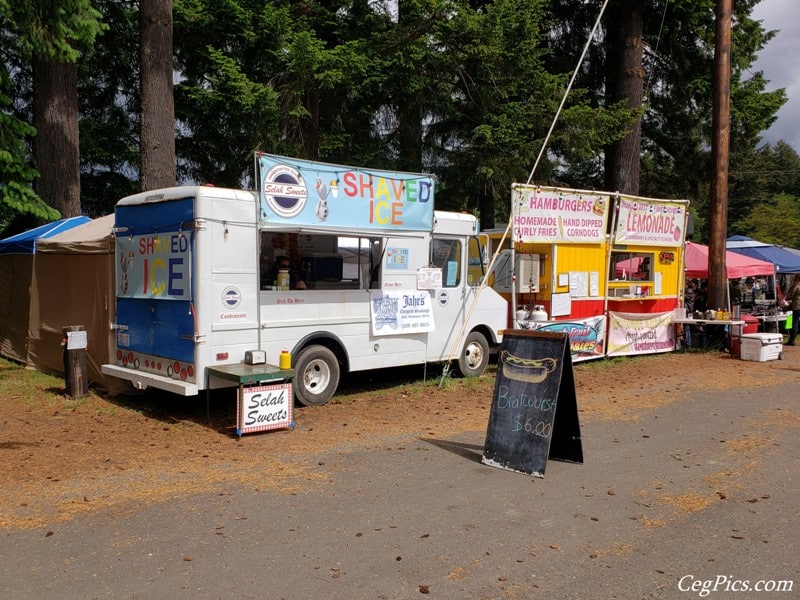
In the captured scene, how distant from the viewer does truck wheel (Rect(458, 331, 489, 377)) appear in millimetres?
10844

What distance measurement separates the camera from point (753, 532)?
15.1ft

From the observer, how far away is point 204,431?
24.2ft

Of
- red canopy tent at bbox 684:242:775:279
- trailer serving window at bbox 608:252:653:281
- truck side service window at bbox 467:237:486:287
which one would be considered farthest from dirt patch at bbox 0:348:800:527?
red canopy tent at bbox 684:242:775:279

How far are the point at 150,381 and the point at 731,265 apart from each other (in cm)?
1468

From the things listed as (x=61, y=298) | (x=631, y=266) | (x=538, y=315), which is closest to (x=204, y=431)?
(x=61, y=298)

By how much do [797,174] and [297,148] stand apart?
80512 millimetres

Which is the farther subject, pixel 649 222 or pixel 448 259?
pixel 649 222

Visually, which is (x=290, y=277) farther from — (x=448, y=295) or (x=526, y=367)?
(x=526, y=367)

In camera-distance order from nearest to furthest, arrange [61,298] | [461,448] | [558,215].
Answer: [461,448] → [61,298] → [558,215]

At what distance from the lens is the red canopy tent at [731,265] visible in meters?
16.8

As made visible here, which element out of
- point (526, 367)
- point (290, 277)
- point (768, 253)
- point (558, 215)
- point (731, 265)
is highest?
point (558, 215)

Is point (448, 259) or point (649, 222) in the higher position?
point (649, 222)

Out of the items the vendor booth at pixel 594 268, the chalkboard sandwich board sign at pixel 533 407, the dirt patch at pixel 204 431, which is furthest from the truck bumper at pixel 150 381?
the vendor booth at pixel 594 268

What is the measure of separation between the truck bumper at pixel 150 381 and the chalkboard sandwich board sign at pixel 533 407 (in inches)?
134
